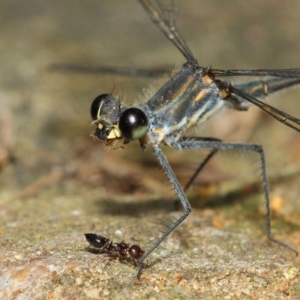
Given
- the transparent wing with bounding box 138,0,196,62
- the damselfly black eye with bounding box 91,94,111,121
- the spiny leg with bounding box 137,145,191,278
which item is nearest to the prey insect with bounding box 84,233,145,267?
the spiny leg with bounding box 137,145,191,278

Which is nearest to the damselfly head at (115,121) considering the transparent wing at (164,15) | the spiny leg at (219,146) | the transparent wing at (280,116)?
the spiny leg at (219,146)

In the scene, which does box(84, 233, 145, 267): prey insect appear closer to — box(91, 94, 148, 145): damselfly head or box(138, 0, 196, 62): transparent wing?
box(91, 94, 148, 145): damselfly head

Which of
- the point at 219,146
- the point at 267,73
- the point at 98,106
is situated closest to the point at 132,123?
the point at 98,106

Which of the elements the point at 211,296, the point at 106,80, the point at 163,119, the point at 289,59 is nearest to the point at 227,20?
the point at 289,59

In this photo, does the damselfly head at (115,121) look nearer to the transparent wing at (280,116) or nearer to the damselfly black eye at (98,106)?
the damselfly black eye at (98,106)

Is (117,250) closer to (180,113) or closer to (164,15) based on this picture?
(180,113)
